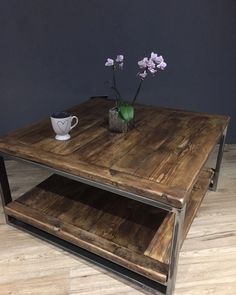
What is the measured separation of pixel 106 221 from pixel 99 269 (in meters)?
0.20

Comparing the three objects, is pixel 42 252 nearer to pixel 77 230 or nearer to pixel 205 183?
pixel 77 230

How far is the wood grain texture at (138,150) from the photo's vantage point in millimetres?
1001

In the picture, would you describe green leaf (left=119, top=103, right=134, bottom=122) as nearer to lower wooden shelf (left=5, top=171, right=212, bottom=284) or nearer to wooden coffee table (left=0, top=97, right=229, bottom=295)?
wooden coffee table (left=0, top=97, right=229, bottom=295)

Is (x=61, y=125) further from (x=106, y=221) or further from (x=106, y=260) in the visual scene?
(x=106, y=260)

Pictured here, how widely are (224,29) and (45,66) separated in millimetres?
1281

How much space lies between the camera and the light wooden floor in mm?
1170

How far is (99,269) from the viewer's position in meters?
1.25

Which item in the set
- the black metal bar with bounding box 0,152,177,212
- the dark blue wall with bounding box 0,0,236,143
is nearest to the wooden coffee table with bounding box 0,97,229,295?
the black metal bar with bounding box 0,152,177,212

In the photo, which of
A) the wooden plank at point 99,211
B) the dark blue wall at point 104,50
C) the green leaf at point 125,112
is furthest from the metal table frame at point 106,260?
the dark blue wall at point 104,50

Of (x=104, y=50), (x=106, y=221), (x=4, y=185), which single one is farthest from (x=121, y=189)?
(x=104, y=50)

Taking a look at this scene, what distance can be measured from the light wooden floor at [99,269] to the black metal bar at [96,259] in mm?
27

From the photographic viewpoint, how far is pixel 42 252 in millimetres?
1341

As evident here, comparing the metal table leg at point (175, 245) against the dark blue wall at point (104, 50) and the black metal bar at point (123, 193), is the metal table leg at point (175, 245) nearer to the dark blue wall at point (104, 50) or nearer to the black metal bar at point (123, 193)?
the black metal bar at point (123, 193)

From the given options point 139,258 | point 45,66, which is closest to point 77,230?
point 139,258
